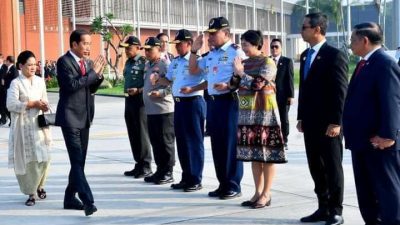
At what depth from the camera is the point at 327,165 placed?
5727 millimetres

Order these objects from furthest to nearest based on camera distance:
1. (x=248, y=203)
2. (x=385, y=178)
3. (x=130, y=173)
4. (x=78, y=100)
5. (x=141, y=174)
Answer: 1. (x=130, y=173)
2. (x=141, y=174)
3. (x=248, y=203)
4. (x=78, y=100)
5. (x=385, y=178)

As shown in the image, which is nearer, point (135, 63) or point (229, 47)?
point (229, 47)

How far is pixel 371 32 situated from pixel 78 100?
2820 mm

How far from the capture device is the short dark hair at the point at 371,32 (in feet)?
16.6

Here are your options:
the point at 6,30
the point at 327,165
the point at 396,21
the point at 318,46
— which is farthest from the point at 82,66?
the point at 6,30

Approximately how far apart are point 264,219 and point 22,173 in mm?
2728

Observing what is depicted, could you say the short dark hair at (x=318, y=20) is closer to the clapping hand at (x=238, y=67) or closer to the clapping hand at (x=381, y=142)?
the clapping hand at (x=238, y=67)

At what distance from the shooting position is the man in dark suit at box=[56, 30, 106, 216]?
6.15 metres

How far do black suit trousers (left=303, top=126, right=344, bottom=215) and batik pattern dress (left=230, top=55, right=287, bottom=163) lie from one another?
1.50 ft

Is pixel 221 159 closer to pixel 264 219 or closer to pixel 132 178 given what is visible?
pixel 264 219

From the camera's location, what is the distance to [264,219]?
595 cm

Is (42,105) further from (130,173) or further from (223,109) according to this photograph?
(130,173)

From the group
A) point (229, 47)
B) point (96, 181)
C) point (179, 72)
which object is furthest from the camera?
point (96, 181)

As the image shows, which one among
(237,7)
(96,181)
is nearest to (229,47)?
(96,181)
